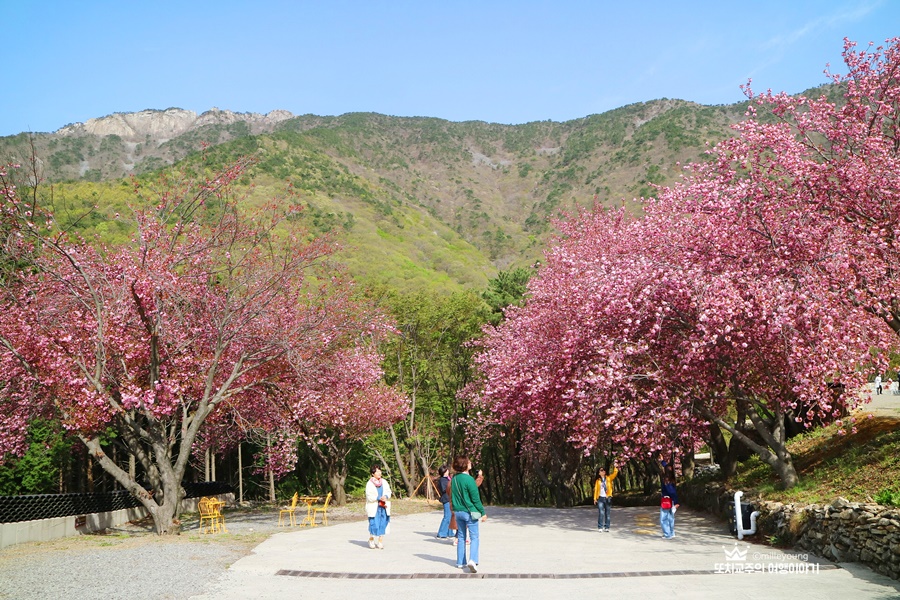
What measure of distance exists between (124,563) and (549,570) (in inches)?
275

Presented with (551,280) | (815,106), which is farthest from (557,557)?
(551,280)

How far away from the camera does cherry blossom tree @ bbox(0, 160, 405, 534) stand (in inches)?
640

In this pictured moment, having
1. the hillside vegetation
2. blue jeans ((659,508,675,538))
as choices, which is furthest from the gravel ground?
the hillside vegetation

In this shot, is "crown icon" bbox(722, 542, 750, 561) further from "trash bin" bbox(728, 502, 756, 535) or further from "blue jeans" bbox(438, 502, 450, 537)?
"blue jeans" bbox(438, 502, 450, 537)

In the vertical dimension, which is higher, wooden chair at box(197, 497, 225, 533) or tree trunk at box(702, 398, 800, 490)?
tree trunk at box(702, 398, 800, 490)

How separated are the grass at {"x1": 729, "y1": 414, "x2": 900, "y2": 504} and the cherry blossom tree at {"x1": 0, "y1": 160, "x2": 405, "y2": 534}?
10962 mm

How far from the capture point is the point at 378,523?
13.9 meters

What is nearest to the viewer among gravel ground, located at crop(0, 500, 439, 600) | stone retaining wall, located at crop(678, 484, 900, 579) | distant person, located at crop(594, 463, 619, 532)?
gravel ground, located at crop(0, 500, 439, 600)

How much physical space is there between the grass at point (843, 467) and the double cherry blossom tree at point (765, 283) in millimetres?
805

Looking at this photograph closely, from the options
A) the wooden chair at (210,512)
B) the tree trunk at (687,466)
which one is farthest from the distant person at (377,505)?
the tree trunk at (687,466)

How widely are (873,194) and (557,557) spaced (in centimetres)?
925

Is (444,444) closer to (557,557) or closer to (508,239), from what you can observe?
(557,557)

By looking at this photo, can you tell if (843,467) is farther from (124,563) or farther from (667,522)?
(124,563)

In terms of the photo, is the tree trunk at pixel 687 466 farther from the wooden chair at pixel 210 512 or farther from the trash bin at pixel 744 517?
the wooden chair at pixel 210 512
